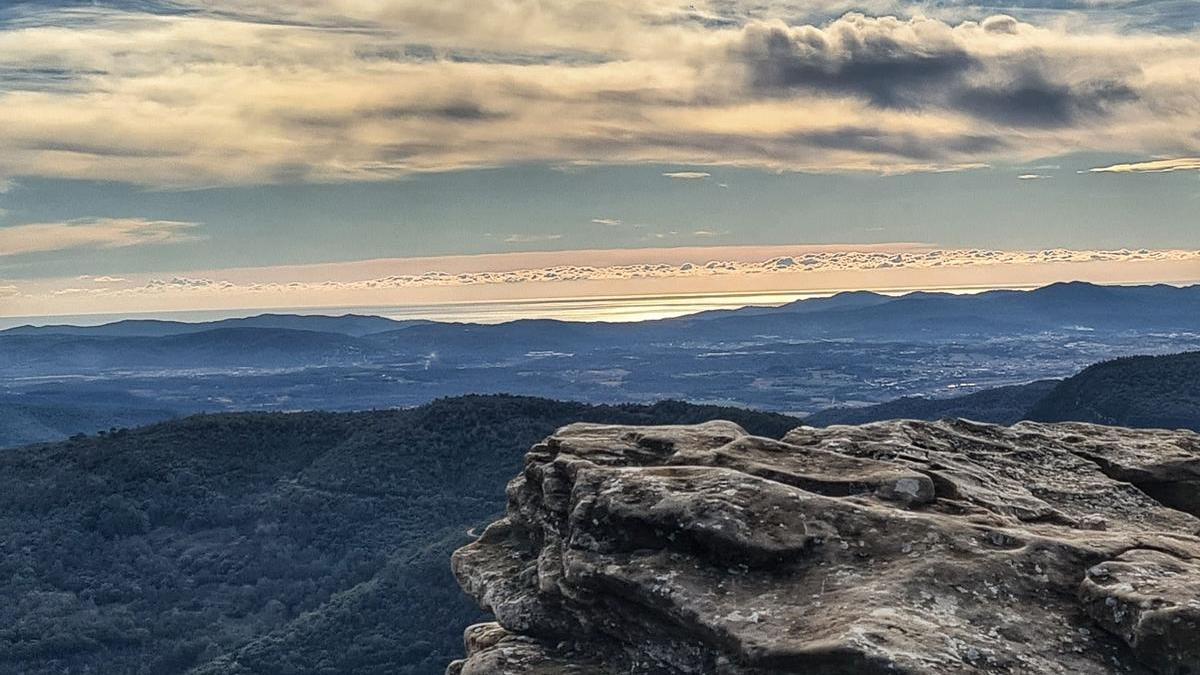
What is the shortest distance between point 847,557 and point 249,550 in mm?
158936

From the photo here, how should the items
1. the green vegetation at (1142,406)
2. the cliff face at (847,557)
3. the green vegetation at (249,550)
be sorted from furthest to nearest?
the green vegetation at (1142,406) → the green vegetation at (249,550) → the cliff face at (847,557)

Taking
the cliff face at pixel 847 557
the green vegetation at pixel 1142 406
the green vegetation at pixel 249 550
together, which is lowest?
the green vegetation at pixel 249 550

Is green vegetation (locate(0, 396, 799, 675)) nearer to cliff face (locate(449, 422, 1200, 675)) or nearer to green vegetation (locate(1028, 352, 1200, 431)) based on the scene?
green vegetation (locate(1028, 352, 1200, 431))

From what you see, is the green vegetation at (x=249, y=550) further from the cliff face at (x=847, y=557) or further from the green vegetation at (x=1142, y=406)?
the cliff face at (x=847, y=557)

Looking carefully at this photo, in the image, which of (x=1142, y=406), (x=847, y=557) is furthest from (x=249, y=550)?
(x=1142, y=406)

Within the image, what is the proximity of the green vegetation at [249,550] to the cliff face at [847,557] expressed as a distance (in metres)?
85.6

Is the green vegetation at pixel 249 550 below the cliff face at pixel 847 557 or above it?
below

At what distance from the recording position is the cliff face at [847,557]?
1545cm

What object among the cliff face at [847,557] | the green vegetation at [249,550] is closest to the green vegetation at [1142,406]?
the green vegetation at [249,550]

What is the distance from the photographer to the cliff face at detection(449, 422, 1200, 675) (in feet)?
50.7

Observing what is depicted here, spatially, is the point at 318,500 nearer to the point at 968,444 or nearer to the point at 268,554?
the point at 268,554

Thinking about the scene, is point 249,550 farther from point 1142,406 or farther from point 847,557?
point 1142,406

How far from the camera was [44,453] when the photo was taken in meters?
197

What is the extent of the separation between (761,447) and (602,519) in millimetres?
4947
